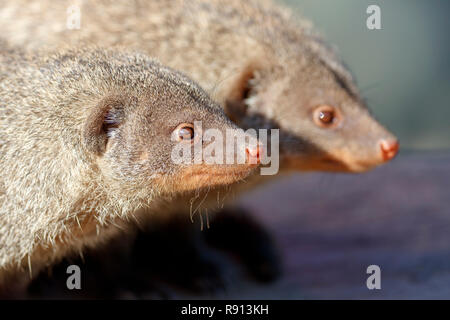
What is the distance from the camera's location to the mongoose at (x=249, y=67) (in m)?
2.64

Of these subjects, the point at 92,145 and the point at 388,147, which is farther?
the point at 388,147

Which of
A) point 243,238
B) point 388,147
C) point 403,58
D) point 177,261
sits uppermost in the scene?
point 403,58

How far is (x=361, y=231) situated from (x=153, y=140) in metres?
1.71

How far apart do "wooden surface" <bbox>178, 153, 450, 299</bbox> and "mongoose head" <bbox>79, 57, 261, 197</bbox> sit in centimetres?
89

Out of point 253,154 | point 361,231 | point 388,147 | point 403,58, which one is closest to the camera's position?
point 253,154

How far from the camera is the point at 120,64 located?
6.97ft

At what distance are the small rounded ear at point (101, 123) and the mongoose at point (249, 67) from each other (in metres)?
0.64

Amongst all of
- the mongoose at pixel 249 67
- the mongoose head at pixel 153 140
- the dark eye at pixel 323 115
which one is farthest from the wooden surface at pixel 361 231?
the mongoose head at pixel 153 140

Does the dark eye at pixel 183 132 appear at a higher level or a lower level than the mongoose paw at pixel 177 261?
higher

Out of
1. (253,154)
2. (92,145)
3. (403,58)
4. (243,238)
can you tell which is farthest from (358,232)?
(403,58)

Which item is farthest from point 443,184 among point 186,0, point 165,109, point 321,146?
point 165,109

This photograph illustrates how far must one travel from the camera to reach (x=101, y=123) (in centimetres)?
200

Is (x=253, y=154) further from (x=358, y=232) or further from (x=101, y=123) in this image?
(x=358, y=232)

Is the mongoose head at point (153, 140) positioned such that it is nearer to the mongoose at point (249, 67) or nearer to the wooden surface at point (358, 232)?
the mongoose at point (249, 67)
